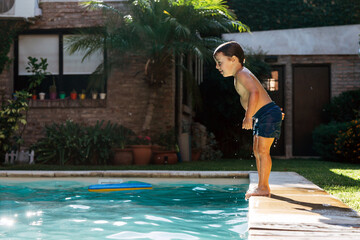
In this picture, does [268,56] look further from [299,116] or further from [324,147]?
[324,147]

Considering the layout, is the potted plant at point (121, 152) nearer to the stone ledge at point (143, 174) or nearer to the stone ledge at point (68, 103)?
the stone ledge at point (68, 103)

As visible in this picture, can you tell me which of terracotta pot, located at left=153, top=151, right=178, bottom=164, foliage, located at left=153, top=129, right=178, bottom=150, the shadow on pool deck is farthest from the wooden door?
the shadow on pool deck

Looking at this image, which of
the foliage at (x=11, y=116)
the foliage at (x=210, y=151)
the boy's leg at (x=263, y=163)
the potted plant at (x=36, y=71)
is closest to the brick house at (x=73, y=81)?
the potted plant at (x=36, y=71)

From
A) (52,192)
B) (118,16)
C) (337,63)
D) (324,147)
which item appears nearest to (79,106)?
(118,16)

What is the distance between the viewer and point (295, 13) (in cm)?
1390

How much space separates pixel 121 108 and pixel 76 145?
171cm

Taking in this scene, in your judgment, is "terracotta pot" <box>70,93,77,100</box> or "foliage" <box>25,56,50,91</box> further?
"terracotta pot" <box>70,93,77,100</box>

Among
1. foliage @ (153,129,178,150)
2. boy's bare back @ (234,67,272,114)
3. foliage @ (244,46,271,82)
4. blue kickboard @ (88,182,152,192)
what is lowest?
blue kickboard @ (88,182,152,192)

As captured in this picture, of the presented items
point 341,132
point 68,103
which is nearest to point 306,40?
point 341,132

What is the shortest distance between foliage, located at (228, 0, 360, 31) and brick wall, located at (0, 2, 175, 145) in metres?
4.84

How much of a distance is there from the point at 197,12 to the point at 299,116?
5260 mm

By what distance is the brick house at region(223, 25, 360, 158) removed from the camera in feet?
40.6

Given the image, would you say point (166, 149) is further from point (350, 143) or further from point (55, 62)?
point (350, 143)

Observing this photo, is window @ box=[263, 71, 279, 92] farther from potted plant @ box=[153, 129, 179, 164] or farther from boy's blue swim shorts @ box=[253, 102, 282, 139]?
boy's blue swim shorts @ box=[253, 102, 282, 139]
